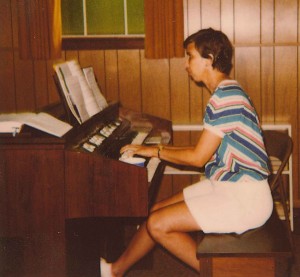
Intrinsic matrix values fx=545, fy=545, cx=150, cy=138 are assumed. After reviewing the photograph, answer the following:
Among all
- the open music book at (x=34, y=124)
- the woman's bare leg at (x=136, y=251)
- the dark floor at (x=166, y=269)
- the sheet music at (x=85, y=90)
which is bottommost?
the dark floor at (x=166, y=269)

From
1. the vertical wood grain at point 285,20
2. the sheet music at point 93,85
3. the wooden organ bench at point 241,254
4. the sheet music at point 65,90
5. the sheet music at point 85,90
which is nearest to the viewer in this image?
the wooden organ bench at point 241,254

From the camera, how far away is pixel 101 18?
4.43 m

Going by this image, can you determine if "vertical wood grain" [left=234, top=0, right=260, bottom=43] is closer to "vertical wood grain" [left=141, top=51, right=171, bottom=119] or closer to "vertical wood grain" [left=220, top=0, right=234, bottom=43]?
"vertical wood grain" [left=220, top=0, right=234, bottom=43]

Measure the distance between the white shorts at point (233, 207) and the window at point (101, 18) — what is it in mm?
2334

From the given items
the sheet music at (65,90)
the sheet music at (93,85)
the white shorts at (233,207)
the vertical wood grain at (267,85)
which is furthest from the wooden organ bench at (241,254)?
the vertical wood grain at (267,85)

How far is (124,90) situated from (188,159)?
2095 mm

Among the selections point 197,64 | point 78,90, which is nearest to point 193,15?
point 78,90

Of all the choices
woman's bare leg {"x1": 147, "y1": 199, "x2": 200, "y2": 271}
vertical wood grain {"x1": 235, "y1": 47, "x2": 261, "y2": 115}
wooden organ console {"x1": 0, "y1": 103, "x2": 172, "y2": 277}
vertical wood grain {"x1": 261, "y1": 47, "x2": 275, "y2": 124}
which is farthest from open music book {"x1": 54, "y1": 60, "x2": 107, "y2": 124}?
vertical wood grain {"x1": 261, "y1": 47, "x2": 275, "y2": 124}

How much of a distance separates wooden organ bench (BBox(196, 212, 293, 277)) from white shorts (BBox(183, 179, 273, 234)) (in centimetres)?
5

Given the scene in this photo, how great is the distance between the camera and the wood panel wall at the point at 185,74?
4.22 m

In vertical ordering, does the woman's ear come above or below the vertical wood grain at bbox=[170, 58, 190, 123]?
above

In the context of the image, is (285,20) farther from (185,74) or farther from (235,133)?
(235,133)

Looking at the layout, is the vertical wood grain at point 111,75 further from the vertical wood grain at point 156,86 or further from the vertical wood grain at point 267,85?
the vertical wood grain at point 267,85

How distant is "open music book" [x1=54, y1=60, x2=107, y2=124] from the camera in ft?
8.79
